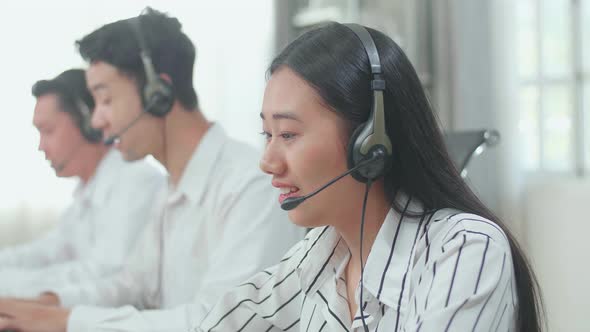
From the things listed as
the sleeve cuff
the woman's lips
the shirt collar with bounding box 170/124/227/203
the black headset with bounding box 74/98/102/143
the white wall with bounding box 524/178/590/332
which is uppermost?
the black headset with bounding box 74/98/102/143

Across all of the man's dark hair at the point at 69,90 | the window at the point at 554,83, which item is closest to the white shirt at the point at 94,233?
the man's dark hair at the point at 69,90

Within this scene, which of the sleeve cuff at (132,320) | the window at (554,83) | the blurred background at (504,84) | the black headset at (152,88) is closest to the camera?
the sleeve cuff at (132,320)

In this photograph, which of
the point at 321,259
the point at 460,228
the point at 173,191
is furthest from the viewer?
the point at 173,191

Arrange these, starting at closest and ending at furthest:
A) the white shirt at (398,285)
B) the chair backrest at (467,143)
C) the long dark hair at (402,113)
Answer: the white shirt at (398,285) → the long dark hair at (402,113) → the chair backrest at (467,143)

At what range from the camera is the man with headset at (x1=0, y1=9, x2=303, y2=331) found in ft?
3.35

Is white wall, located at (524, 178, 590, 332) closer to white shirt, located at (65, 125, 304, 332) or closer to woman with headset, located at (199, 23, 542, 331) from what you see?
white shirt, located at (65, 125, 304, 332)

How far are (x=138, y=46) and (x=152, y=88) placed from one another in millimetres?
69

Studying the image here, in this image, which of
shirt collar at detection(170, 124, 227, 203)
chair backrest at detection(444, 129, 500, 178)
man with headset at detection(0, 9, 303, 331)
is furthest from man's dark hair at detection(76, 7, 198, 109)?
chair backrest at detection(444, 129, 500, 178)

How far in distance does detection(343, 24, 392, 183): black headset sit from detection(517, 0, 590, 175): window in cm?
160

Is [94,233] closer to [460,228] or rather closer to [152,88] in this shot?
[152,88]

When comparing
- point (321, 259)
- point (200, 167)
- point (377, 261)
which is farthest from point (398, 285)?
point (200, 167)

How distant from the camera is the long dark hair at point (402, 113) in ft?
2.34

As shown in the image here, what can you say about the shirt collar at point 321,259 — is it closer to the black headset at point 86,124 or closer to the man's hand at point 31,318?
the man's hand at point 31,318

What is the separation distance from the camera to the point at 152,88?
1104mm
